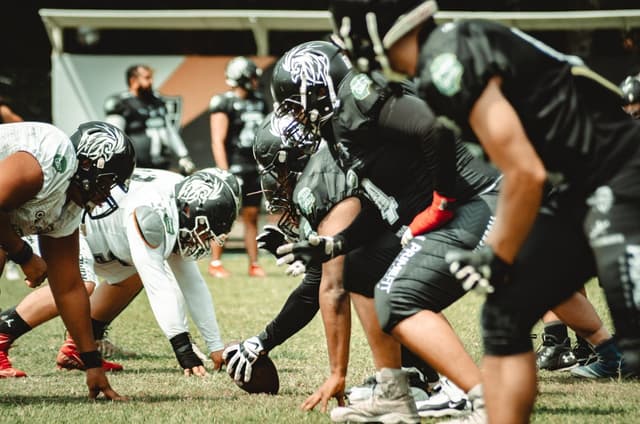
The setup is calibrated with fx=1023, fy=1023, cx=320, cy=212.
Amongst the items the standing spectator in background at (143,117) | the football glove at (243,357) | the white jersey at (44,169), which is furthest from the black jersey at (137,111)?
the white jersey at (44,169)

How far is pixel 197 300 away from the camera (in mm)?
6004

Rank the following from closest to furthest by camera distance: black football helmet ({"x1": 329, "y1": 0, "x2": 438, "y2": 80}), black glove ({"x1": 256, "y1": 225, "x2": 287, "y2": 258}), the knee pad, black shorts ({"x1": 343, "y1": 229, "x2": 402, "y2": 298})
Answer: the knee pad → black football helmet ({"x1": 329, "y1": 0, "x2": 438, "y2": 80}) → black shorts ({"x1": 343, "y1": 229, "x2": 402, "y2": 298}) → black glove ({"x1": 256, "y1": 225, "x2": 287, "y2": 258})

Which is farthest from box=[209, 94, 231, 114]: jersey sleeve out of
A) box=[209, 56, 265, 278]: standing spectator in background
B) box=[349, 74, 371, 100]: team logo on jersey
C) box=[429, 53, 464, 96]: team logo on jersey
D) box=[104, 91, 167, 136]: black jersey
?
box=[429, 53, 464, 96]: team logo on jersey

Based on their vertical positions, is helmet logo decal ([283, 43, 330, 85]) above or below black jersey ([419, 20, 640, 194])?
below

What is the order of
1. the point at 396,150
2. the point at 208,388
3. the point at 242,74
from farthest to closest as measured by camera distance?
the point at 242,74 → the point at 208,388 → the point at 396,150

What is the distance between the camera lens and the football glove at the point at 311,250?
4.32 metres

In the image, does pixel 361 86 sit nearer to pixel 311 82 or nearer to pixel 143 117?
pixel 311 82

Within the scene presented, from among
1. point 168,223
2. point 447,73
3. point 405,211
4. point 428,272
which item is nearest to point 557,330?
point 405,211

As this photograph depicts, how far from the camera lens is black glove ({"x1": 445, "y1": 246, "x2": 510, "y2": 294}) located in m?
3.18

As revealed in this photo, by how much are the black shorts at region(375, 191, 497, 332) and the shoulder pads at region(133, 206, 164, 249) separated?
5.96 feet

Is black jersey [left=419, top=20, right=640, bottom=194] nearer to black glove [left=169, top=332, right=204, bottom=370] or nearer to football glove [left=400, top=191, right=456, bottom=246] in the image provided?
football glove [left=400, top=191, right=456, bottom=246]

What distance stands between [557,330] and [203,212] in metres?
2.14

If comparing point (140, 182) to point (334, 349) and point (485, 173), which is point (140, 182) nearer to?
point (334, 349)

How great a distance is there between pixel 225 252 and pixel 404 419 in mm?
10346
